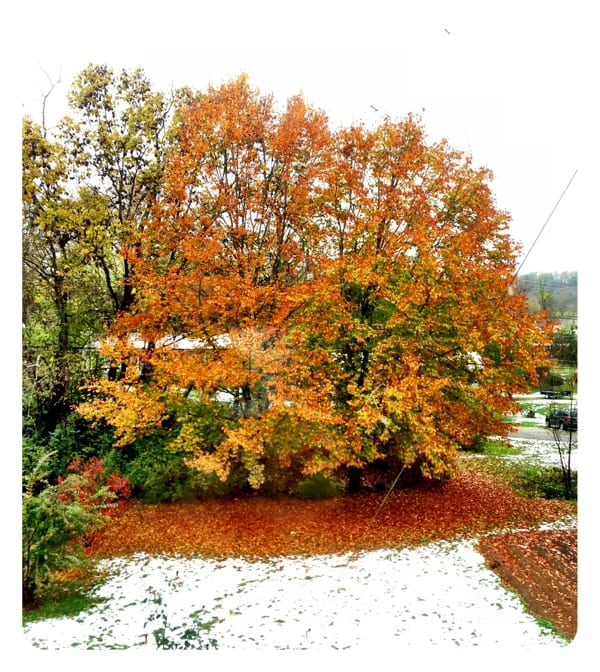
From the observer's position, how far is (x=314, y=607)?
252cm

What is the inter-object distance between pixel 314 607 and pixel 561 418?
5.38 feet

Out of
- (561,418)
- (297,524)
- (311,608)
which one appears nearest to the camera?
(311,608)

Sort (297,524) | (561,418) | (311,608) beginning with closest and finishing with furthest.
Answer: (311,608) → (297,524) → (561,418)

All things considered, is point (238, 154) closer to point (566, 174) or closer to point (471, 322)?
point (471, 322)

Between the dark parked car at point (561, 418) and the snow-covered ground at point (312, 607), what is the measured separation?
808 mm

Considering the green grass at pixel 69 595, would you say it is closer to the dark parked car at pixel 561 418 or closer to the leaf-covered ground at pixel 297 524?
the leaf-covered ground at pixel 297 524

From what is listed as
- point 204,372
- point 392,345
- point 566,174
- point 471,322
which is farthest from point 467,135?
point 204,372

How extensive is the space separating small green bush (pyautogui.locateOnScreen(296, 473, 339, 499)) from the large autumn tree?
0.12 meters

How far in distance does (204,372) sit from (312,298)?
0.71 metres

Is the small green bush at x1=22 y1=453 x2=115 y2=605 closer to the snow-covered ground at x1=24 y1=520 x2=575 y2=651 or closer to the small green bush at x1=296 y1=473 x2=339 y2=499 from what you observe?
the snow-covered ground at x1=24 y1=520 x2=575 y2=651

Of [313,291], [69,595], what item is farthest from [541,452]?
[69,595]

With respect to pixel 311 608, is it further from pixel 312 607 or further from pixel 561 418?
pixel 561 418

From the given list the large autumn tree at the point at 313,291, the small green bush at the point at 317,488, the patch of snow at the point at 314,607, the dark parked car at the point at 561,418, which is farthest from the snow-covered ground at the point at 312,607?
the dark parked car at the point at 561,418

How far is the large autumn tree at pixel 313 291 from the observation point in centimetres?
270
